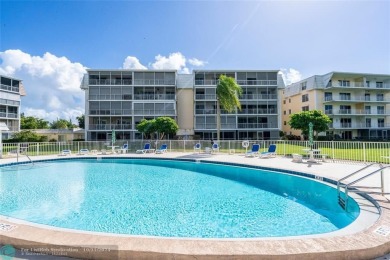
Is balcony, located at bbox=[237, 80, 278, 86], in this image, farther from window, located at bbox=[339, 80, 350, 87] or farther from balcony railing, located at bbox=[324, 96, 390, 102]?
window, located at bbox=[339, 80, 350, 87]

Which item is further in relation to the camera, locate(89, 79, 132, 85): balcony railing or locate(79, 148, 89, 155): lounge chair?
locate(89, 79, 132, 85): balcony railing

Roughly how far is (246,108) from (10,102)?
4020cm

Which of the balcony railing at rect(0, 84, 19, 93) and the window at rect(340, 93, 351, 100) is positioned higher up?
the balcony railing at rect(0, 84, 19, 93)

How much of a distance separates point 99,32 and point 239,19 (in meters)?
11.1

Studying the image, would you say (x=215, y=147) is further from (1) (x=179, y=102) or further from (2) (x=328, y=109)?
(2) (x=328, y=109)

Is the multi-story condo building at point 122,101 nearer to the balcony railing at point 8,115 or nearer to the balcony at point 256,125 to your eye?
the balcony at point 256,125

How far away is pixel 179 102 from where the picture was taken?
38812 millimetres

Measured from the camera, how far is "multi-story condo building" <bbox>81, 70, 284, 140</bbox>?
36250 millimetres

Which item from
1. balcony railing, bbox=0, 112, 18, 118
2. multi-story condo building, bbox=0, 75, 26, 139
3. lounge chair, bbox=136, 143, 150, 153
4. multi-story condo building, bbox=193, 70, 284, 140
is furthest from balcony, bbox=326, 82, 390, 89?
balcony railing, bbox=0, 112, 18, 118

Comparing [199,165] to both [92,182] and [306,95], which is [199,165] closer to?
[92,182]

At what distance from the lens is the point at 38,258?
2.98 meters

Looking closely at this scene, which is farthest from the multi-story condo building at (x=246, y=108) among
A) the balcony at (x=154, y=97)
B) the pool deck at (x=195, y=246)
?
the pool deck at (x=195, y=246)

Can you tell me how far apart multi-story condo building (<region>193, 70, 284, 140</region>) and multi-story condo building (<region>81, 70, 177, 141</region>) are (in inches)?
187

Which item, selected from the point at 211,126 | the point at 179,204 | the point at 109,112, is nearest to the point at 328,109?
the point at 211,126
